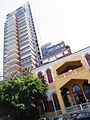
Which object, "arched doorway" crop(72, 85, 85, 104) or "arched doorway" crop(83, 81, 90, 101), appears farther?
"arched doorway" crop(72, 85, 85, 104)

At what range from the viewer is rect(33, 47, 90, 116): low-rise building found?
2448 centimetres

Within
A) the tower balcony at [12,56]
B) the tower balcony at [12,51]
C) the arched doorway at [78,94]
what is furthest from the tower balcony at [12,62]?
the arched doorway at [78,94]

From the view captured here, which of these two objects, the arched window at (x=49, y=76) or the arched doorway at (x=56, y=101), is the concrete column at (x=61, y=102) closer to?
the arched doorway at (x=56, y=101)

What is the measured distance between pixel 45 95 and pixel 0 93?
682 cm

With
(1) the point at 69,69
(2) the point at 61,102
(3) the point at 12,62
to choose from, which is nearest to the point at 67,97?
(2) the point at 61,102

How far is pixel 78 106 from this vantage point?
24.1 metres

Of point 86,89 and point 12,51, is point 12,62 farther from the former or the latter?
point 86,89

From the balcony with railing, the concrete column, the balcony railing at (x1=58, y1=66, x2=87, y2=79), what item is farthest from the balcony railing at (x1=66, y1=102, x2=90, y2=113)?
the balcony railing at (x1=58, y1=66, x2=87, y2=79)

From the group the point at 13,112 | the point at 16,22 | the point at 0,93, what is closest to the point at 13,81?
the point at 0,93

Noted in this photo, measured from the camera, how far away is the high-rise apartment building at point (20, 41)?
77875 millimetres

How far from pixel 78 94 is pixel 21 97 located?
8.27 meters

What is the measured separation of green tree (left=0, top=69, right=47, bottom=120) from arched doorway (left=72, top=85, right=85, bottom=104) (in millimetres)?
4788

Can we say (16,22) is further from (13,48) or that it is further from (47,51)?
(47,51)

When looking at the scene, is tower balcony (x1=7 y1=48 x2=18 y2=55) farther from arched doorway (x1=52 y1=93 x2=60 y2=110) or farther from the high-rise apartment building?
arched doorway (x1=52 y1=93 x2=60 y2=110)
